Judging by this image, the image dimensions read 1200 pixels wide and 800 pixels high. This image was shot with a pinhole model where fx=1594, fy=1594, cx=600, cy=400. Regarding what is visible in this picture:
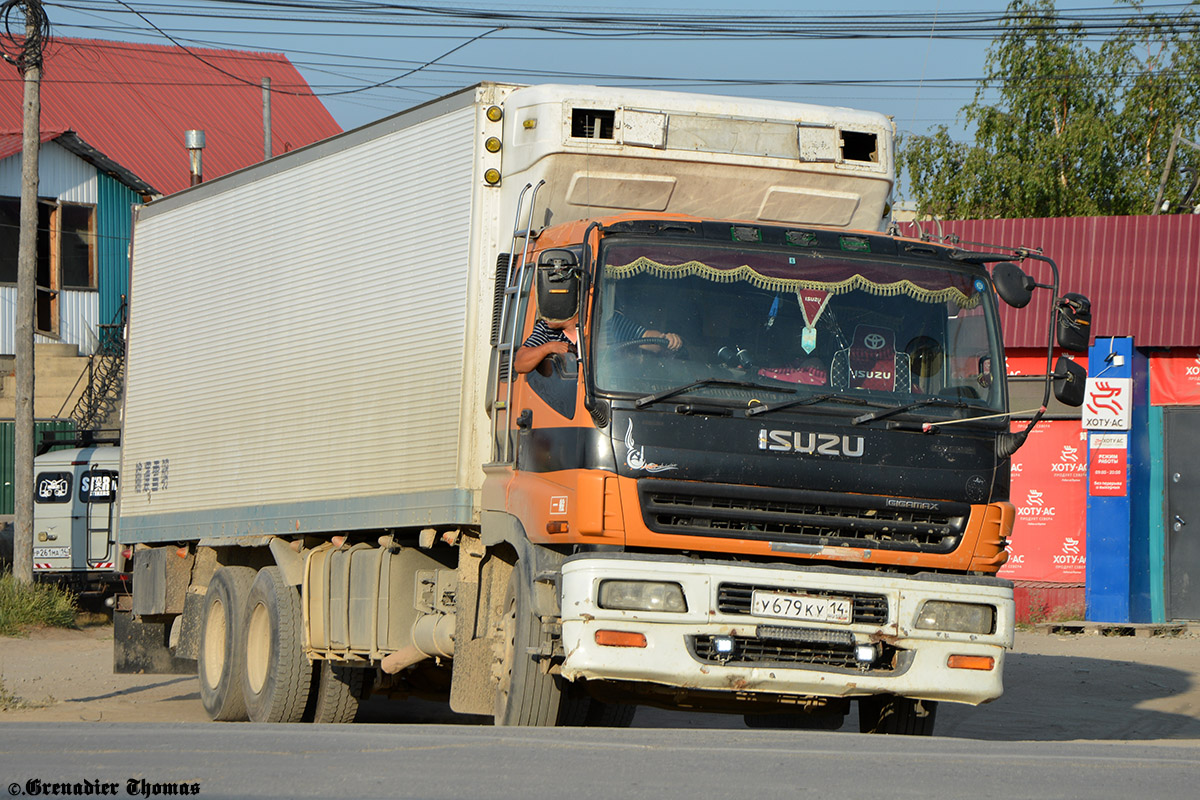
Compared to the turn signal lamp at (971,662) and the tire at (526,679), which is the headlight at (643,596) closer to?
the tire at (526,679)

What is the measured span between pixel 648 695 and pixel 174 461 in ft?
19.9

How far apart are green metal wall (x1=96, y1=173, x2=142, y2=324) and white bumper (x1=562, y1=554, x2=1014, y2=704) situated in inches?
1185

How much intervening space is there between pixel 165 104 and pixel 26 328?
2145 cm

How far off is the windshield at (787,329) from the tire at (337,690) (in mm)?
4559

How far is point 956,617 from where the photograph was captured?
27.3 ft

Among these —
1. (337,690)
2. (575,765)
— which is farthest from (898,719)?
(337,690)

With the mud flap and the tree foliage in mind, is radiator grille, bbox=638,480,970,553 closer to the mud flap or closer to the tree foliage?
the mud flap

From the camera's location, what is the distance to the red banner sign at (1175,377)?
18844mm

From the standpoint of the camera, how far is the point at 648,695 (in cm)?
851

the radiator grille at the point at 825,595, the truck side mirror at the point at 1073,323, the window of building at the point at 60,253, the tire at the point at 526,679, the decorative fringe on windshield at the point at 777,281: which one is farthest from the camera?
the window of building at the point at 60,253

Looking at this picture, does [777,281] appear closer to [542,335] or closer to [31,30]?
[542,335]

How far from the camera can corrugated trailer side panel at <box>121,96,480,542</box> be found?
32.0ft

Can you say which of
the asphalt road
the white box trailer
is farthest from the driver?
the asphalt road

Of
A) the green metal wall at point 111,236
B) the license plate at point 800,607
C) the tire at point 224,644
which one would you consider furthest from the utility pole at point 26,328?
the license plate at point 800,607
